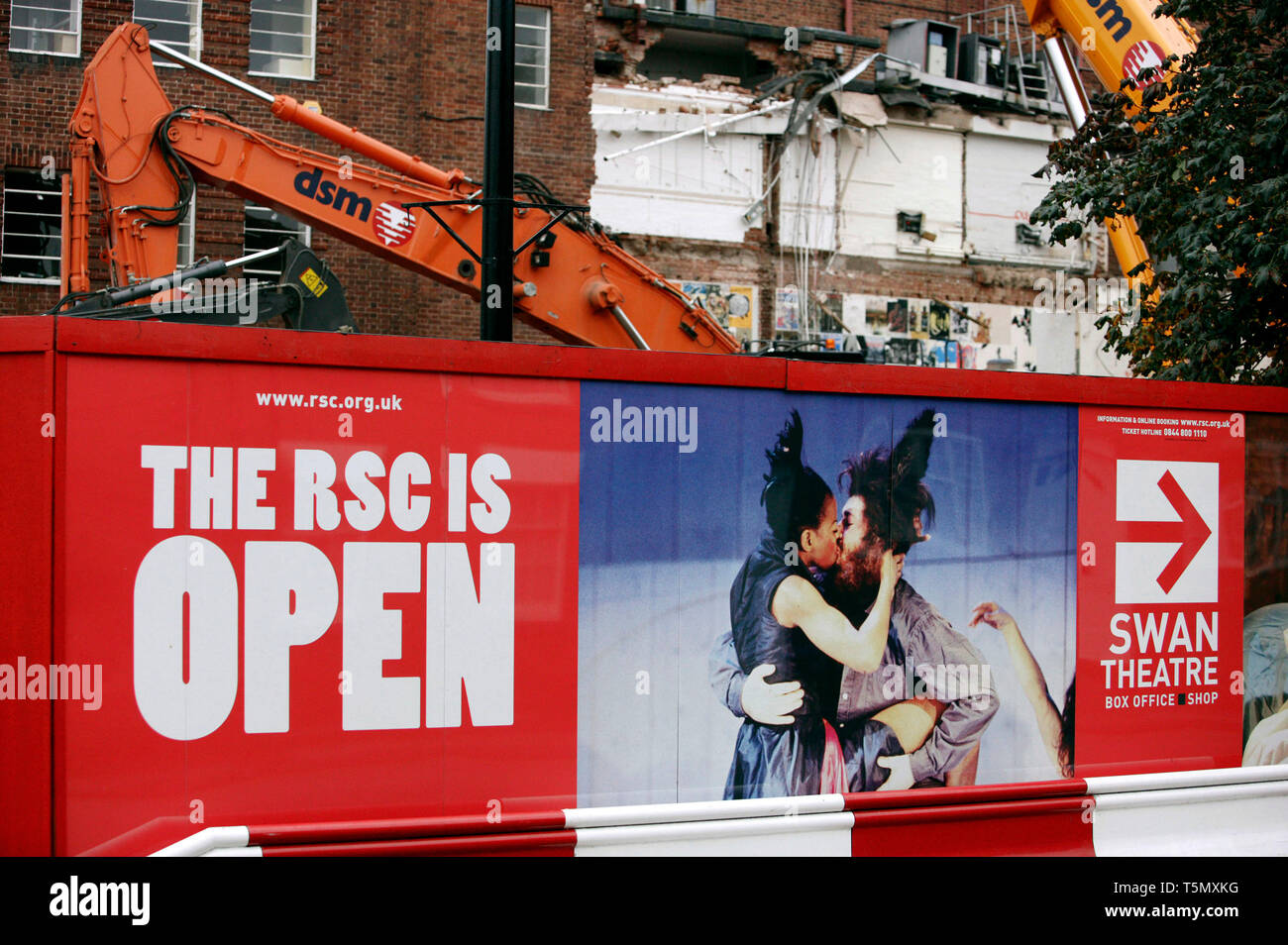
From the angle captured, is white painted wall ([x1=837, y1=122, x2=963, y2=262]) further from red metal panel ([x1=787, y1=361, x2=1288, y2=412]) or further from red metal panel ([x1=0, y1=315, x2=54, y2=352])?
red metal panel ([x1=0, y1=315, x2=54, y2=352])

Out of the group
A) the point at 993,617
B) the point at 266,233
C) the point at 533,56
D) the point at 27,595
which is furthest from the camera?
the point at 533,56

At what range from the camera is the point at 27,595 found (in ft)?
16.4

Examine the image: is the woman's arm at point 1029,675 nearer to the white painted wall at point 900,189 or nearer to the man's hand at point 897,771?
the man's hand at point 897,771

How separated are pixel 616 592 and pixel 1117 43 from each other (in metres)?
11.2

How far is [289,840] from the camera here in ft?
16.5

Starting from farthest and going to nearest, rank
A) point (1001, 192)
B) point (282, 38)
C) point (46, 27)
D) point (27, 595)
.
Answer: point (1001, 192) → point (282, 38) → point (46, 27) → point (27, 595)

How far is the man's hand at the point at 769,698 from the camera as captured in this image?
6.04 m

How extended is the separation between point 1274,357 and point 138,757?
9.74 m

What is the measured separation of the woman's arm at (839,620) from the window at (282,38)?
16.7 metres

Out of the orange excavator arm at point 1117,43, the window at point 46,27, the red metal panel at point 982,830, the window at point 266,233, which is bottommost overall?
the red metal panel at point 982,830

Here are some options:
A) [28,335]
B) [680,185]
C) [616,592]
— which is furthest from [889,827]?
[680,185]

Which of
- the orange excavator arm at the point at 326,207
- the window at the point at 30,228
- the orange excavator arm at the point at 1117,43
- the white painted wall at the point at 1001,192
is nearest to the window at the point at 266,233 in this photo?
the window at the point at 30,228

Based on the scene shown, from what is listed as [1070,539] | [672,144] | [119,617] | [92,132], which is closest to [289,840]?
[119,617]

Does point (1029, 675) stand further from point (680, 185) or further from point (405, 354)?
point (680, 185)
